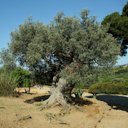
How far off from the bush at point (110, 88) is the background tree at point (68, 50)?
16.5 metres

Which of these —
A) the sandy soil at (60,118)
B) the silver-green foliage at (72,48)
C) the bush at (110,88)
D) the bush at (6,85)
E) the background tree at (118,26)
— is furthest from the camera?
the bush at (110,88)

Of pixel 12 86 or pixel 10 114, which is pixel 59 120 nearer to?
pixel 10 114

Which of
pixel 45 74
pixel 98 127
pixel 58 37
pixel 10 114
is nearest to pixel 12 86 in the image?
pixel 45 74

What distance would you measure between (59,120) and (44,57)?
4.39 m

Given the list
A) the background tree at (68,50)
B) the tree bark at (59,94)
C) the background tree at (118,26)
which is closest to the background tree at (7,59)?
the background tree at (68,50)

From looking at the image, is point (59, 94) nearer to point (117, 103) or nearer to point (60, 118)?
point (60, 118)

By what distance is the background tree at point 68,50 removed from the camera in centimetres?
1627

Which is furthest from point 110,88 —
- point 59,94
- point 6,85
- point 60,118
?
Result: point 60,118

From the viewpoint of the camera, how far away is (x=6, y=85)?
20.2 meters

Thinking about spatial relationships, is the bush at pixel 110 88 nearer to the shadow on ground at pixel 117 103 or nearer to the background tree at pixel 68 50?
the shadow on ground at pixel 117 103

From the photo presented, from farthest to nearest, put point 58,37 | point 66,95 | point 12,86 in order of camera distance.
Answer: point 12,86
point 66,95
point 58,37

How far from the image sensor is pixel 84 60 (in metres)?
16.5

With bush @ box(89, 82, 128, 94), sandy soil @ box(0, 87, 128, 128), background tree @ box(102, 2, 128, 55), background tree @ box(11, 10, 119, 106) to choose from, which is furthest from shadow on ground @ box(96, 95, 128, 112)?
bush @ box(89, 82, 128, 94)

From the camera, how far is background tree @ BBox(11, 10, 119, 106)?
16266 mm
